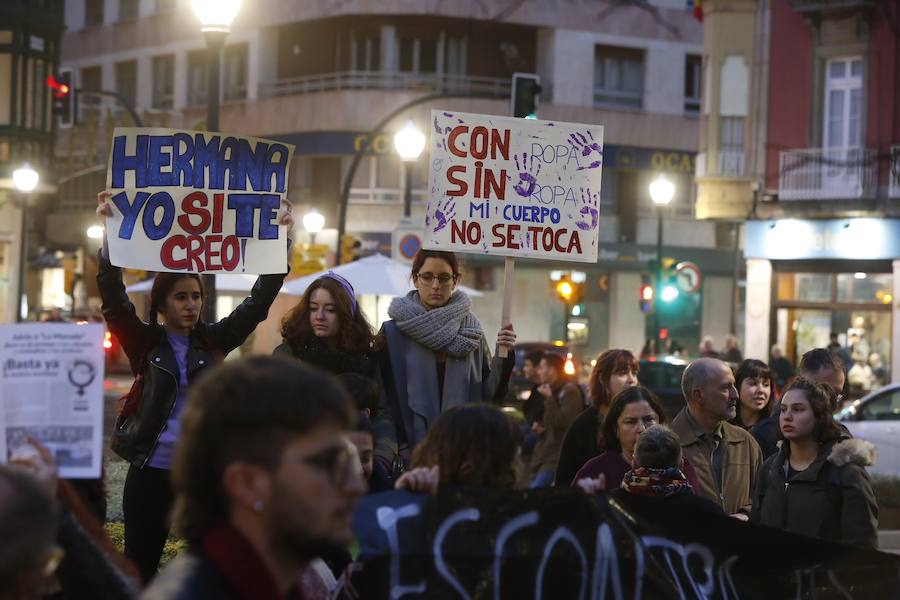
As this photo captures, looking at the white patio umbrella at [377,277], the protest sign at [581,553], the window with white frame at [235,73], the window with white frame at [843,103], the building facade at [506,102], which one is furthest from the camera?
the window with white frame at [235,73]

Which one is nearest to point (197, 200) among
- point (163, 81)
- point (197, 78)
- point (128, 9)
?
point (197, 78)

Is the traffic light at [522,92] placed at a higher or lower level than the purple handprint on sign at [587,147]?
higher

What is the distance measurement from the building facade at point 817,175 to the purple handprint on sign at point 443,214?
26.5 meters

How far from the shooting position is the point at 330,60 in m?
47.3

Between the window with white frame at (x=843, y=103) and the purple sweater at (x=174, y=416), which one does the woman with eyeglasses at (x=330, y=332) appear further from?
the window with white frame at (x=843, y=103)

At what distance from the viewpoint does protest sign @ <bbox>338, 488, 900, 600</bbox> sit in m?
4.47

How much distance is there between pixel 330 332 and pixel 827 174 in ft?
93.3

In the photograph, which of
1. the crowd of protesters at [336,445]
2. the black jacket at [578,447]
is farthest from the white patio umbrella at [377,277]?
the black jacket at [578,447]

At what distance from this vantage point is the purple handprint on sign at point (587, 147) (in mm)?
7574

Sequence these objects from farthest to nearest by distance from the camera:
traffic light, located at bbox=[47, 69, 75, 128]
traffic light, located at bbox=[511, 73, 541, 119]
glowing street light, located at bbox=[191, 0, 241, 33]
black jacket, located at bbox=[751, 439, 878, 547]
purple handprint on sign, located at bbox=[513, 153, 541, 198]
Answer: traffic light, located at bbox=[47, 69, 75, 128] → traffic light, located at bbox=[511, 73, 541, 119] → glowing street light, located at bbox=[191, 0, 241, 33] → purple handprint on sign, located at bbox=[513, 153, 541, 198] → black jacket, located at bbox=[751, 439, 878, 547]

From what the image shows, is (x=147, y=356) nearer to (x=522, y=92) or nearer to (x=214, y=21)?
(x=214, y=21)

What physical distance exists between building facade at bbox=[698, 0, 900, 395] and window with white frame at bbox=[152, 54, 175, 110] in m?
22.1

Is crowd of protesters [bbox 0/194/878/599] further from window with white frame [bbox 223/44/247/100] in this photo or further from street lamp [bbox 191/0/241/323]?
window with white frame [bbox 223/44/247/100]

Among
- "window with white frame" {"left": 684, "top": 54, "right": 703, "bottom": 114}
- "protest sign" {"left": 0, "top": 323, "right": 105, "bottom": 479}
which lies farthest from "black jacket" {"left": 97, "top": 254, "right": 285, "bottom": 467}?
→ "window with white frame" {"left": 684, "top": 54, "right": 703, "bottom": 114}
